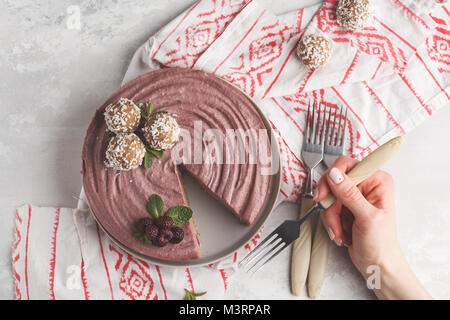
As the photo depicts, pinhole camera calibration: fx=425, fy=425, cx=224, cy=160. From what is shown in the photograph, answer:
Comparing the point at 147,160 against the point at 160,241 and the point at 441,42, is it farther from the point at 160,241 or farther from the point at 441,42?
the point at 441,42

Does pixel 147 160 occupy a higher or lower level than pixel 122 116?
lower

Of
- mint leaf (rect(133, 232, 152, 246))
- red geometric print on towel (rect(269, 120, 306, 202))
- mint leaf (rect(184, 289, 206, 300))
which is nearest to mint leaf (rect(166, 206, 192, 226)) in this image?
mint leaf (rect(133, 232, 152, 246))

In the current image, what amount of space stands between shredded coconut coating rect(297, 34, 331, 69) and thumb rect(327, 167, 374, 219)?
90cm

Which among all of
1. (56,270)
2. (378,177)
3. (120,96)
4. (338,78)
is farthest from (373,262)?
(56,270)

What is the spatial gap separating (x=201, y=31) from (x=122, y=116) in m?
1.05

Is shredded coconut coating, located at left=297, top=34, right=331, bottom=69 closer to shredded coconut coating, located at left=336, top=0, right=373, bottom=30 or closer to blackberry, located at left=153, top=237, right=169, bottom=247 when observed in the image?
shredded coconut coating, located at left=336, top=0, right=373, bottom=30

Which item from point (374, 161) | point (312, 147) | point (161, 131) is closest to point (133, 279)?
point (161, 131)

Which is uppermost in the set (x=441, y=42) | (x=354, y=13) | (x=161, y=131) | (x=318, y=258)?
(x=354, y=13)

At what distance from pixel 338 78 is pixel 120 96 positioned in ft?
5.49

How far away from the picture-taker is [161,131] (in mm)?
2824

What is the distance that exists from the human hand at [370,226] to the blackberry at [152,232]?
1.12 metres

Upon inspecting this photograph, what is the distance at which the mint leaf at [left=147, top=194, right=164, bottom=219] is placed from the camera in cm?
298

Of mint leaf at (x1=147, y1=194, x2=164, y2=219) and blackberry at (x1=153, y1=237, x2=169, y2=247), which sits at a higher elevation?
mint leaf at (x1=147, y1=194, x2=164, y2=219)

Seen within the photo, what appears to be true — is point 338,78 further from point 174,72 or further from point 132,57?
point 132,57
